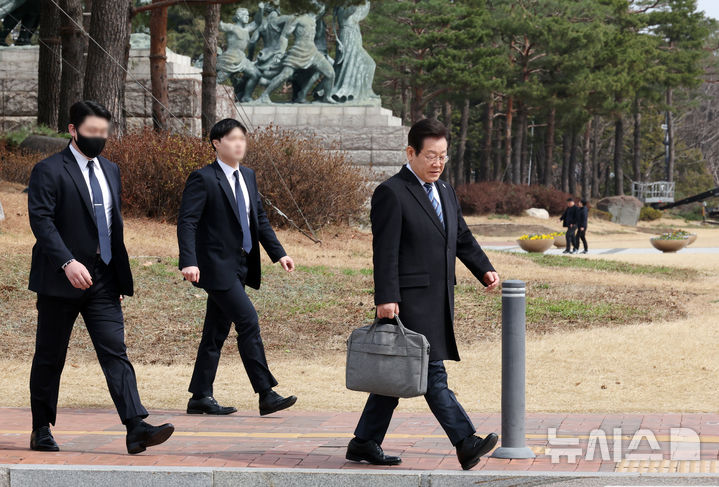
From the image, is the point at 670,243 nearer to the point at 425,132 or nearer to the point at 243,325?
the point at 243,325

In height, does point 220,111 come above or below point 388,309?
above

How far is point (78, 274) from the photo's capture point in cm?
546

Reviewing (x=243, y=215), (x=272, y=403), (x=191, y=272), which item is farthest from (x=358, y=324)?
(x=191, y=272)

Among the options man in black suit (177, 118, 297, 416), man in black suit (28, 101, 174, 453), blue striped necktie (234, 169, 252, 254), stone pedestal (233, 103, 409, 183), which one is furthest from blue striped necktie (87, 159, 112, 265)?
stone pedestal (233, 103, 409, 183)

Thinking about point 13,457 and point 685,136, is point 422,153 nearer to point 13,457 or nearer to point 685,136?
point 13,457

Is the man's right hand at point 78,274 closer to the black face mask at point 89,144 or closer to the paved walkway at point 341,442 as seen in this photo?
the black face mask at point 89,144

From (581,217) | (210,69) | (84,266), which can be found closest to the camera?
(84,266)

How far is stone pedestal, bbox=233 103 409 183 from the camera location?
100ft

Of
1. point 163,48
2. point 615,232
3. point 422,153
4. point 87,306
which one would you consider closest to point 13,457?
point 87,306

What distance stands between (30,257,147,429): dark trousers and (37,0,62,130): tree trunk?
19.5 meters

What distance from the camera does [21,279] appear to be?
42.2 ft

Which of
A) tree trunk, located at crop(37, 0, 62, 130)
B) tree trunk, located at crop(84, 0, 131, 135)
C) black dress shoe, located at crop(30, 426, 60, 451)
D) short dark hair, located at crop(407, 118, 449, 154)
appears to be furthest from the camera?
tree trunk, located at crop(37, 0, 62, 130)

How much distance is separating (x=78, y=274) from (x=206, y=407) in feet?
6.47

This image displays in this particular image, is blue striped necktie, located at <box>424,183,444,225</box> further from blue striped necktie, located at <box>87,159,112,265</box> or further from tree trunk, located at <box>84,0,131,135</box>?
tree trunk, located at <box>84,0,131,135</box>
